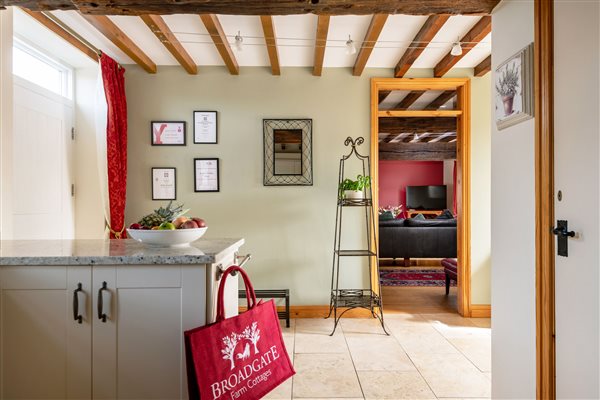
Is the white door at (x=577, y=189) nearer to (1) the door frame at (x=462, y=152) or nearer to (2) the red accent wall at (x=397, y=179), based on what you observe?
(1) the door frame at (x=462, y=152)

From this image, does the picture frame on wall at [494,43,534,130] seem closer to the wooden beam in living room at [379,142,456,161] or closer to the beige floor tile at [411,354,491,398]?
the beige floor tile at [411,354,491,398]

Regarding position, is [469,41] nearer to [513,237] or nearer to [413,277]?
[513,237]

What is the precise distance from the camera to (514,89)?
176 cm

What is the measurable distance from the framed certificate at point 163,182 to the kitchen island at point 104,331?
2.28 meters

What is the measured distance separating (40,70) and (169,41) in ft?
3.52

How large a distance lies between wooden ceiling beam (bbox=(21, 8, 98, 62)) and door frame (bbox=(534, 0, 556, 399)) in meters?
2.98

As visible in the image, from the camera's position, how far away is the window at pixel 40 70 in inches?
113

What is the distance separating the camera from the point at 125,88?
3846 millimetres

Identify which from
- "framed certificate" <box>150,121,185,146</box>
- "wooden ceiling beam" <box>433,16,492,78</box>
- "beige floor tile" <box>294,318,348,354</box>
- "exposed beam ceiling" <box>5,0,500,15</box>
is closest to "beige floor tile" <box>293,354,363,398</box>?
"beige floor tile" <box>294,318,348,354</box>

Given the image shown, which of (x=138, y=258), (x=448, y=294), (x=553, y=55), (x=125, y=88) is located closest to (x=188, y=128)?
(x=125, y=88)

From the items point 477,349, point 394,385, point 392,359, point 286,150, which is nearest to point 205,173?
point 286,150

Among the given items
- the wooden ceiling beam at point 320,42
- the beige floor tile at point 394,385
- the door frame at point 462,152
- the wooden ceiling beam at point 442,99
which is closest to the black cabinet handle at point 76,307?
the beige floor tile at point 394,385

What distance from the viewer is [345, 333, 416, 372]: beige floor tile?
2.70m

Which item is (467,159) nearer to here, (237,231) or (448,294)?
(448,294)
